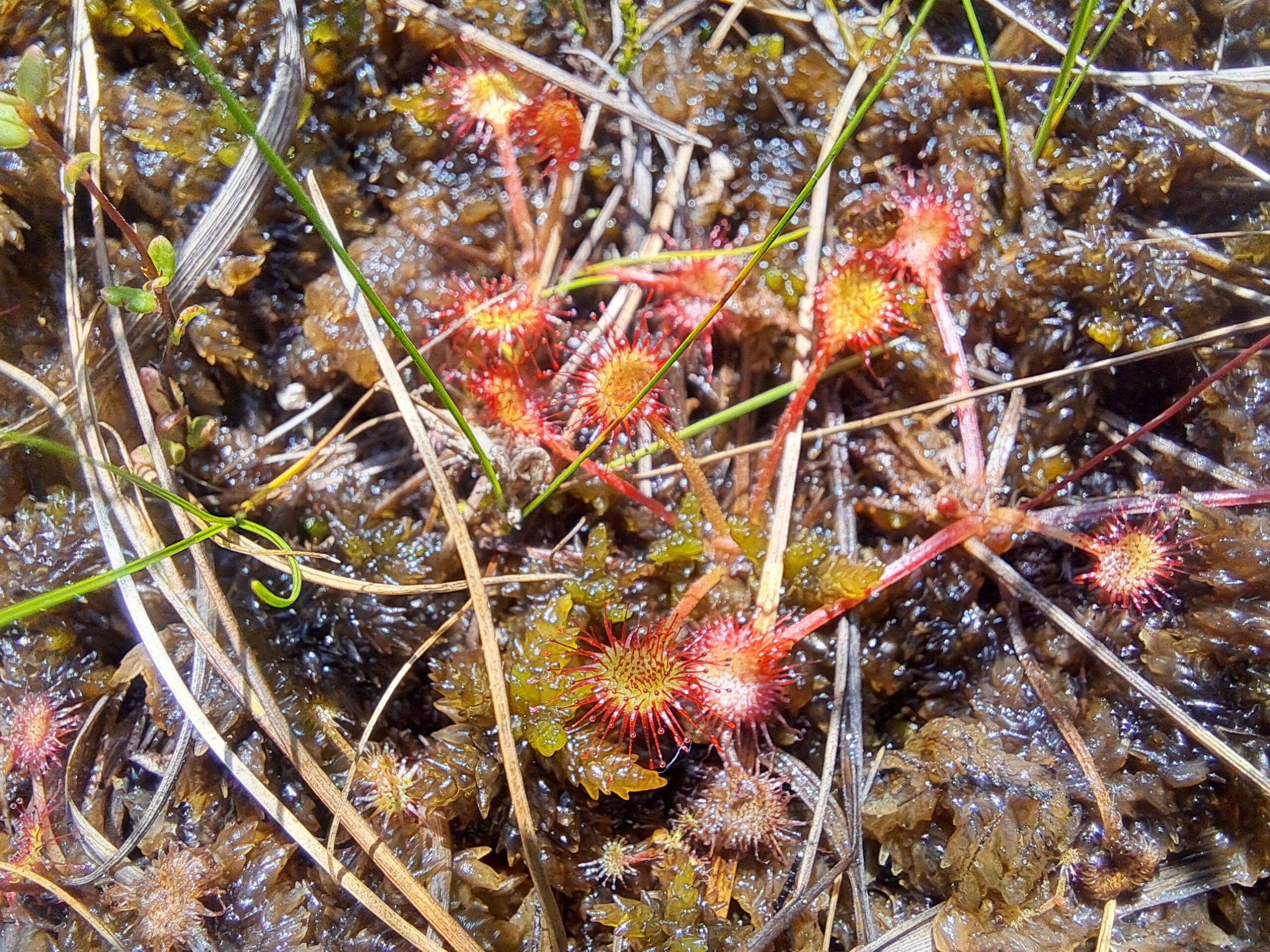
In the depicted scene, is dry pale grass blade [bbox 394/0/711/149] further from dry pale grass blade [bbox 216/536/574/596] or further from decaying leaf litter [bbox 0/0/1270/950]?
dry pale grass blade [bbox 216/536/574/596]

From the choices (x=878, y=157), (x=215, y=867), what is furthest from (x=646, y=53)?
(x=215, y=867)

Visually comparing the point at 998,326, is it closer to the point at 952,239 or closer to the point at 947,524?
the point at 952,239

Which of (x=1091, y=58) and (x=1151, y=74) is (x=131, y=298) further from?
(x=1151, y=74)

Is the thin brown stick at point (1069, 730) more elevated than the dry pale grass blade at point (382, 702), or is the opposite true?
the dry pale grass blade at point (382, 702)

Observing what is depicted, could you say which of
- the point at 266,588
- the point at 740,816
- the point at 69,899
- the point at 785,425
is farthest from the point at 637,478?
the point at 69,899

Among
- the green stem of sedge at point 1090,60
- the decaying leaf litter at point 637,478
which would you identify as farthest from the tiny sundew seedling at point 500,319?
the green stem of sedge at point 1090,60

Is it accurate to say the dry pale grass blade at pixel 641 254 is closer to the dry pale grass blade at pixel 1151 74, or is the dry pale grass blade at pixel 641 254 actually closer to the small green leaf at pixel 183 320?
the dry pale grass blade at pixel 1151 74
